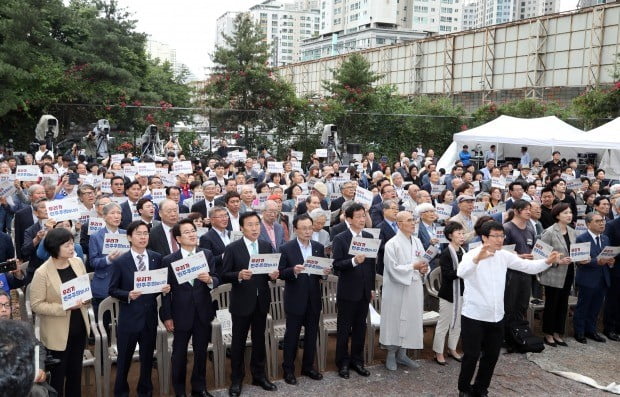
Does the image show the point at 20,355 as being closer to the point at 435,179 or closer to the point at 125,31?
the point at 435,179

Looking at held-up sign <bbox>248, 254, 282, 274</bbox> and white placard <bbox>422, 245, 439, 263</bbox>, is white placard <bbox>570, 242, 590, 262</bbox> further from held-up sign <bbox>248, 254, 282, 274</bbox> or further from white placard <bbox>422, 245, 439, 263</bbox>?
held-up sign <bbox>248, 254, 282, 274</bbox>

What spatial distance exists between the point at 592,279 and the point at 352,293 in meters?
3.21

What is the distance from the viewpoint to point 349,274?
20.1 feet

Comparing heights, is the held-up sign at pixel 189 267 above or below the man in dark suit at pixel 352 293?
above

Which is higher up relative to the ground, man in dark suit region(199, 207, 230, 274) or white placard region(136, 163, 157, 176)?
white placard region(136, 163, 157, 176)

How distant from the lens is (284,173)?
45.0ft

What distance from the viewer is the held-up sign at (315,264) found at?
5723 millimetres

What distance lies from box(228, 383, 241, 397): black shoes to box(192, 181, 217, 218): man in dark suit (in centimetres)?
346

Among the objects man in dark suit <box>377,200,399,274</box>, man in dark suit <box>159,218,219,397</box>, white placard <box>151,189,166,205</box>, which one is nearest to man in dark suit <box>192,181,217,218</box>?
white placard <box>151,189,166,205</box>

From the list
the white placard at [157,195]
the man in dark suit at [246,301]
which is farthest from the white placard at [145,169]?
the man in dark suit at [246,301]

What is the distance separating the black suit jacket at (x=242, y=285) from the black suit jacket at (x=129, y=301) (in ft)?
2.36

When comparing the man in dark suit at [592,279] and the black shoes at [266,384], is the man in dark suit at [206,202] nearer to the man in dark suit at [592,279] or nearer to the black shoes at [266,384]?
the black shoes at [266,384]

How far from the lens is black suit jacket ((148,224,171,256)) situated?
6.44m

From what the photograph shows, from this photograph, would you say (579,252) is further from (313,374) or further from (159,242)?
(159,242)
